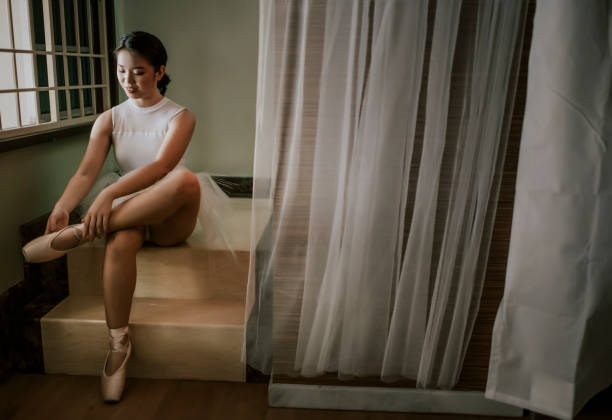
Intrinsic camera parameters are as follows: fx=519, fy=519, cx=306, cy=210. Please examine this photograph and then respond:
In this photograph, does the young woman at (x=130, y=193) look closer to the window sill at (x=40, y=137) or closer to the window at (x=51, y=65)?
the window sill at (x=40, y=137)

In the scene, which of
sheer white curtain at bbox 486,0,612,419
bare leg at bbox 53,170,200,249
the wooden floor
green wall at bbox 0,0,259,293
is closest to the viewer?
sheer white curtain at bbox 486,0,612,419

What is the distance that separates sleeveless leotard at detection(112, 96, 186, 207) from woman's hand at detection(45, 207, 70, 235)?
332mm

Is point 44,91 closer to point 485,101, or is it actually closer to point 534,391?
point 485,101

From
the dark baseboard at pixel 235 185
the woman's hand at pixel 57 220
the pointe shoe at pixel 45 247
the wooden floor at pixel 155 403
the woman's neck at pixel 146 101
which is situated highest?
the woman's neck at pixel 146 101

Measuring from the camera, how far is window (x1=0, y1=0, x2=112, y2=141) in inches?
72.9

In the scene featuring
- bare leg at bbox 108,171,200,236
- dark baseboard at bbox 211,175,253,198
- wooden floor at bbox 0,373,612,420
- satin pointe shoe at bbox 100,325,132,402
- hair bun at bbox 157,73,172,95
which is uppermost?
hair bun at bbox 157,73,172,95

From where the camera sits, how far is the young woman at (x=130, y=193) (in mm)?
1565

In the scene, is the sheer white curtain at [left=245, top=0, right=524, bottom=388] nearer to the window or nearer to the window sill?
the window sill

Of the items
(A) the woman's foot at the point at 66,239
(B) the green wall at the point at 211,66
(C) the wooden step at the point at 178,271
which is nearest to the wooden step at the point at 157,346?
(C) the wooden step at the point at 178,271

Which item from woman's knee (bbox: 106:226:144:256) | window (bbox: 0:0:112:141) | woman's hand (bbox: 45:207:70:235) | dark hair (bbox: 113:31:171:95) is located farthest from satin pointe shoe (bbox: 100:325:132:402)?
dark hair (bbox: 113:31:171:95)

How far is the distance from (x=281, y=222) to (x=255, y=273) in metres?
0.17

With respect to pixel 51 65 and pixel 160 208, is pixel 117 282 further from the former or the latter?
pixel 51 65

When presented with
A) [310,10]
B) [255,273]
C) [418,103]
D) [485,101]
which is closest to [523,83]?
[485,101]

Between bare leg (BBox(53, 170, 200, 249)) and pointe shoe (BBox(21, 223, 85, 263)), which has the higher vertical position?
bare leg (BBox(53, 170, 200, 249))
